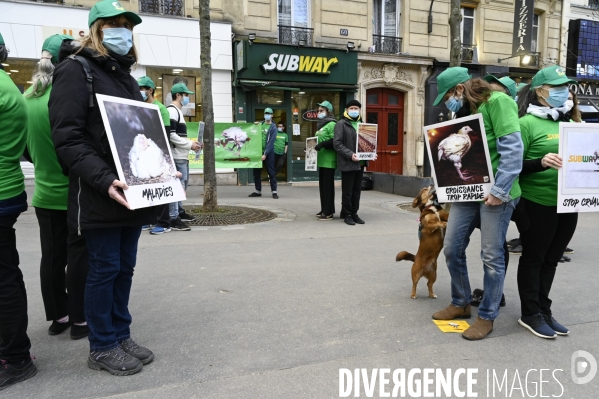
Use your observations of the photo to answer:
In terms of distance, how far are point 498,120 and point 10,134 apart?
10.1 ft

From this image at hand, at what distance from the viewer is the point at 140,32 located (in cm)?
1302

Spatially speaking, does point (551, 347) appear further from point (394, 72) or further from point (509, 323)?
point (394, 72)

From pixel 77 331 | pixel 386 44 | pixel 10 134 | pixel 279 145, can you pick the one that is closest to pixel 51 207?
pixel 10 134

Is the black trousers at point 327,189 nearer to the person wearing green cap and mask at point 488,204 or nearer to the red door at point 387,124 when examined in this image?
the person wearing green cap and mask at point 488,204

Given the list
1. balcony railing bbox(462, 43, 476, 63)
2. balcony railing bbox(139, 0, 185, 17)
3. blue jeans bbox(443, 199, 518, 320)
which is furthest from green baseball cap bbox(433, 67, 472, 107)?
balcony railing bbox(462, 43, 476, 63)

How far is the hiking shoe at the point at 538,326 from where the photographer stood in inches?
134

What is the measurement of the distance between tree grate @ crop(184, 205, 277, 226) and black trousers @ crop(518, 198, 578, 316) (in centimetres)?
508

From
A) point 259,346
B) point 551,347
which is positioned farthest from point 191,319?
point 551,347

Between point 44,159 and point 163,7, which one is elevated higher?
point 163,7

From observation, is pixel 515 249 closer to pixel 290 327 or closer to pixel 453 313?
pixel 453 313

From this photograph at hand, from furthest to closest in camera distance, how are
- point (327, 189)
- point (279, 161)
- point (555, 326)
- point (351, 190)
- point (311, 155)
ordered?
1. point (279, 161)
2. point (311, 155)
3. point (327, 189)
4. point (351, 190)
5. point (555, 326)

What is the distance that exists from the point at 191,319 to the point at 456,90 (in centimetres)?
271

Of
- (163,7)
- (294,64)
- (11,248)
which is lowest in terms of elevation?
(11,248)

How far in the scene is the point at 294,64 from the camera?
1454 cm
